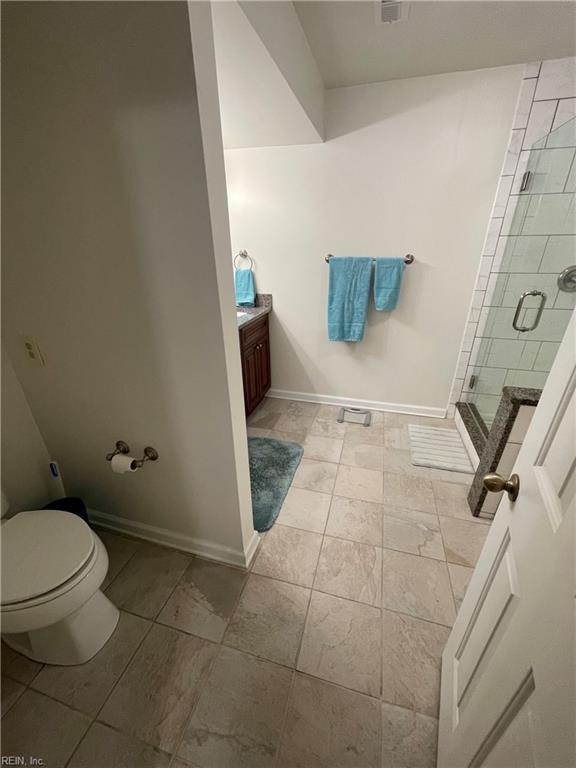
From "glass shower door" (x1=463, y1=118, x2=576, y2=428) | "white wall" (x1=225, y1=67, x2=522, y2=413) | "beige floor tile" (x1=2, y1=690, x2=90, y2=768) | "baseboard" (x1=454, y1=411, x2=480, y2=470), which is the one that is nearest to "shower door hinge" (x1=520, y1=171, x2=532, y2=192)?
"glass shower door" (x1=463, y1=118, x2=576, y2=428)

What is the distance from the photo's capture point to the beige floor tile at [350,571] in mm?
1269

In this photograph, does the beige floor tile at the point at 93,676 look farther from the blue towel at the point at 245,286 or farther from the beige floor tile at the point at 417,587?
the blue towel at the point at 245,286

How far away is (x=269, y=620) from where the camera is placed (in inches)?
46.2

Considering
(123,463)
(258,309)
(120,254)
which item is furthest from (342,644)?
(258,309)

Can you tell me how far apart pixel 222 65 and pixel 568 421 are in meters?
1.70

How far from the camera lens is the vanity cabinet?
2229mm

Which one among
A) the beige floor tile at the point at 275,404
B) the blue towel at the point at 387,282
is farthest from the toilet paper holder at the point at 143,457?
the blue towel at the point at 387,282

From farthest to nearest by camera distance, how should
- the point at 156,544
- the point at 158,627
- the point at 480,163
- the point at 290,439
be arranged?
1. the point at 290,439
2. the point at 480,163
3. the point at 156,544
4. the point at 158,627

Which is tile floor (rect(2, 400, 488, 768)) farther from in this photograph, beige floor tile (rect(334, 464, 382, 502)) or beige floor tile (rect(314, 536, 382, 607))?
beige floor tile (rect(334, 464, 382, 502))

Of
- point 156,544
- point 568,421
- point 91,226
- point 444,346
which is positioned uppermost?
point 91,226

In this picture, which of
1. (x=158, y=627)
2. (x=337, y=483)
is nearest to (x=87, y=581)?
(x=158, y=627)

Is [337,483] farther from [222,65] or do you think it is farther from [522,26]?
[522,26]

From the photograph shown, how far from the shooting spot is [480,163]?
1843mm

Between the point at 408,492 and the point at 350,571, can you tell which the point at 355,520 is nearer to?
the point at 350,571
